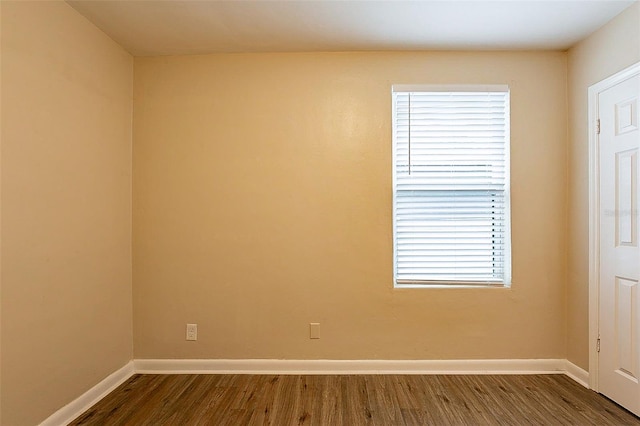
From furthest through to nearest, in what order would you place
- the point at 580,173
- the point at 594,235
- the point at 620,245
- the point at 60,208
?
1. the point at 580,173
2. the point at 594,235
3. the point at 620,245
4. the point at 60,208

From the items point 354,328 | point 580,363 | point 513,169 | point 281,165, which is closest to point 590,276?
point 580,363

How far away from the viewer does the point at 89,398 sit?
8.18 feet

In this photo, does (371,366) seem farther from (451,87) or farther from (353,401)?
(451,87)

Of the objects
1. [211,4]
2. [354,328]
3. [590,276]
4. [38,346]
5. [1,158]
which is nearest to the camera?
[1,158]

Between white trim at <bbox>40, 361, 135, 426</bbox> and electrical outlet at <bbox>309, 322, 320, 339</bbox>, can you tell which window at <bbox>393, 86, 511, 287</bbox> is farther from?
white trim at <bbox>40, 361, 135, 426</bbox>

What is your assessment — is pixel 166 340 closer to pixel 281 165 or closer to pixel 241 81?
pixel 281 165

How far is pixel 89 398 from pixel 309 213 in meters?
2.01

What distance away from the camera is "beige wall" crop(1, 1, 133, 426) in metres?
→ 1.94

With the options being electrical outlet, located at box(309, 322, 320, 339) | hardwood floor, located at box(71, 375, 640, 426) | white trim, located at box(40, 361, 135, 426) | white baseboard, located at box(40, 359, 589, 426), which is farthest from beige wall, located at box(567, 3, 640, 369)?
white trim, located at box(40, 361, 135, 426)

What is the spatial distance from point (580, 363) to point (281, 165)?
2795 mm

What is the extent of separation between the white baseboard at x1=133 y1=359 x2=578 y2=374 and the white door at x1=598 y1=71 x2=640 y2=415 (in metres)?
0.48

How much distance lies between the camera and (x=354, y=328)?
2.98 meters

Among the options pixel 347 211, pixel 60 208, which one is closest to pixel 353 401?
pixel 347 211

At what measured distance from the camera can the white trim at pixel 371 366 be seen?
9.66 ft
